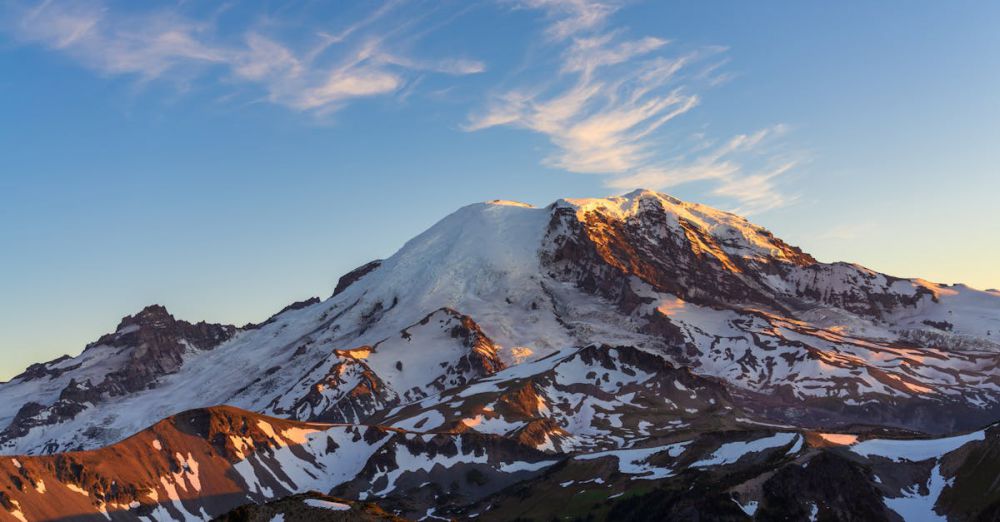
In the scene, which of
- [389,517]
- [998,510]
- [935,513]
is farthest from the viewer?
[935,513]

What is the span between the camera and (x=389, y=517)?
443 feet

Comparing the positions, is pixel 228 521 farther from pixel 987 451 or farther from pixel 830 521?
pixel 987 451

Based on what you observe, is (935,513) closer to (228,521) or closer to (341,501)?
(341,501)

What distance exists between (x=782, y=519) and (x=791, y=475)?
37.0ft

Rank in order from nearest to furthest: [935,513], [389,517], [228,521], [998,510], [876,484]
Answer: [228,521] → [389,517] → [998,510] → [935,513] → [876,484]

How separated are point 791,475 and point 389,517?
3738 inches

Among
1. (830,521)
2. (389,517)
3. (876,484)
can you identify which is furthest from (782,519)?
(389,517)

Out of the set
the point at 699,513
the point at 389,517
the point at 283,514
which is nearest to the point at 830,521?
the point at 699,513

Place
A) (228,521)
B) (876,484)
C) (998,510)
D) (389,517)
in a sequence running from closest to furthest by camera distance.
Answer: (228,521), (389,517), (998,510), (876,484)

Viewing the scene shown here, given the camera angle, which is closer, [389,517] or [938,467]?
[389,517]

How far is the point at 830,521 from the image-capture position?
18688 cm

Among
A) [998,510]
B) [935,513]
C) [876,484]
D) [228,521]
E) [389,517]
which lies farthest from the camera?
[876,484]

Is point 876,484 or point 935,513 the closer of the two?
point 935,513

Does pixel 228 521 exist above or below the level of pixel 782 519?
above
